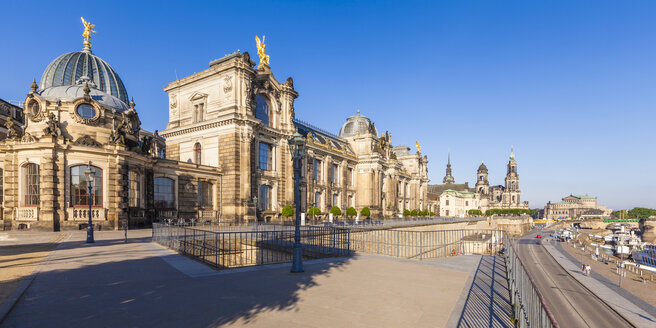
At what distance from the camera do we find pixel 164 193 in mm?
33094

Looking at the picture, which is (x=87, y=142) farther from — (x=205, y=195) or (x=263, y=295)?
(x=263, y=295)

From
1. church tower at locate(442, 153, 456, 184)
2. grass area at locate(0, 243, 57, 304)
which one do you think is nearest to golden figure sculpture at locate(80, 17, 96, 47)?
grass area at locate(0, 243, 57, 304)

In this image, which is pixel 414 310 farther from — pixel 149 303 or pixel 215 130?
pixel 215 130

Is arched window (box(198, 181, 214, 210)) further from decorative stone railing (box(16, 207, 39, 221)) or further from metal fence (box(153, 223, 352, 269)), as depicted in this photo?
metal fence (box(153, 223, 352, 269))

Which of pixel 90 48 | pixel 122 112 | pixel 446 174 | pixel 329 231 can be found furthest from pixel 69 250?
pixel 446 174

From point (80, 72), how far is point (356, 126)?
162 feet

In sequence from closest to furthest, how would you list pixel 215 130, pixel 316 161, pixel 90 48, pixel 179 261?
pixel 179 261
pixel 215 130
pixel 90 48
pixel 316 161

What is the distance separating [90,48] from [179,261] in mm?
50734

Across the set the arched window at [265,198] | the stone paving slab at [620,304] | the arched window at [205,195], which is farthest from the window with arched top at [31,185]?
the stone paving slab at [620,304]

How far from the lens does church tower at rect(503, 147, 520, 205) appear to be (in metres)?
170

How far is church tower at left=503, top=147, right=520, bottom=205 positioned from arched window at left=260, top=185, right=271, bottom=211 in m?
165

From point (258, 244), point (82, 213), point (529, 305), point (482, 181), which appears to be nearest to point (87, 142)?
point (82, 213)

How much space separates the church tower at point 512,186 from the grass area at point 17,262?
190 metres

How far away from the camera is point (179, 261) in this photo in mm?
12859
